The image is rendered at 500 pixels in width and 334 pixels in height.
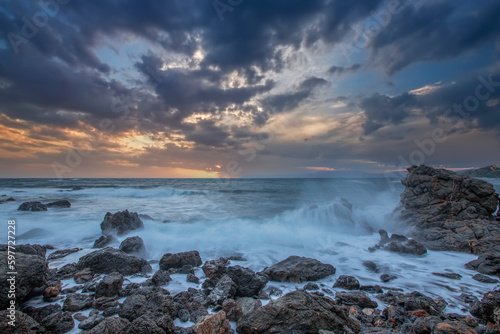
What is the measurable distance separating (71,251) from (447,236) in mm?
16556

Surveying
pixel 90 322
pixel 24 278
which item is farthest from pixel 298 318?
pixel 24 278

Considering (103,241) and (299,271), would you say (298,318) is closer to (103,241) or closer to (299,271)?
(299,271)

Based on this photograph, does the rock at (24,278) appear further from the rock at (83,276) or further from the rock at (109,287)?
the rock at (109,287)

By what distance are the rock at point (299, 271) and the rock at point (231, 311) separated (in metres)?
2.39

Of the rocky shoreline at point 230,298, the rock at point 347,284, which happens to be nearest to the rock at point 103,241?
the rocky shoreline at point 230,298

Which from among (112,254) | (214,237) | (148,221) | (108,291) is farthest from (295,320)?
(148,221)

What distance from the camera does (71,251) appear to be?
29.4 ft

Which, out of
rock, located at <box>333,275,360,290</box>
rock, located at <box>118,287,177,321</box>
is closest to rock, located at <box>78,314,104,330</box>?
rock, located at <box>118,287,177,321</box>

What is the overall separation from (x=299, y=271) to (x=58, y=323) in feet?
19.1

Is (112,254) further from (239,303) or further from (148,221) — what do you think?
(148,221)

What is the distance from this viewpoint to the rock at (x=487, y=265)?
6.82 meters

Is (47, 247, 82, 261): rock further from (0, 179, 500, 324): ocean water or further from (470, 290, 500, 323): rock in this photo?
(470, 290, 500, 323): rock

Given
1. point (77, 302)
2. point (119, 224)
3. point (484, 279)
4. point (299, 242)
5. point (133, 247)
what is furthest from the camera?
point (119, 224)

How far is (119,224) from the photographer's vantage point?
1241cm
